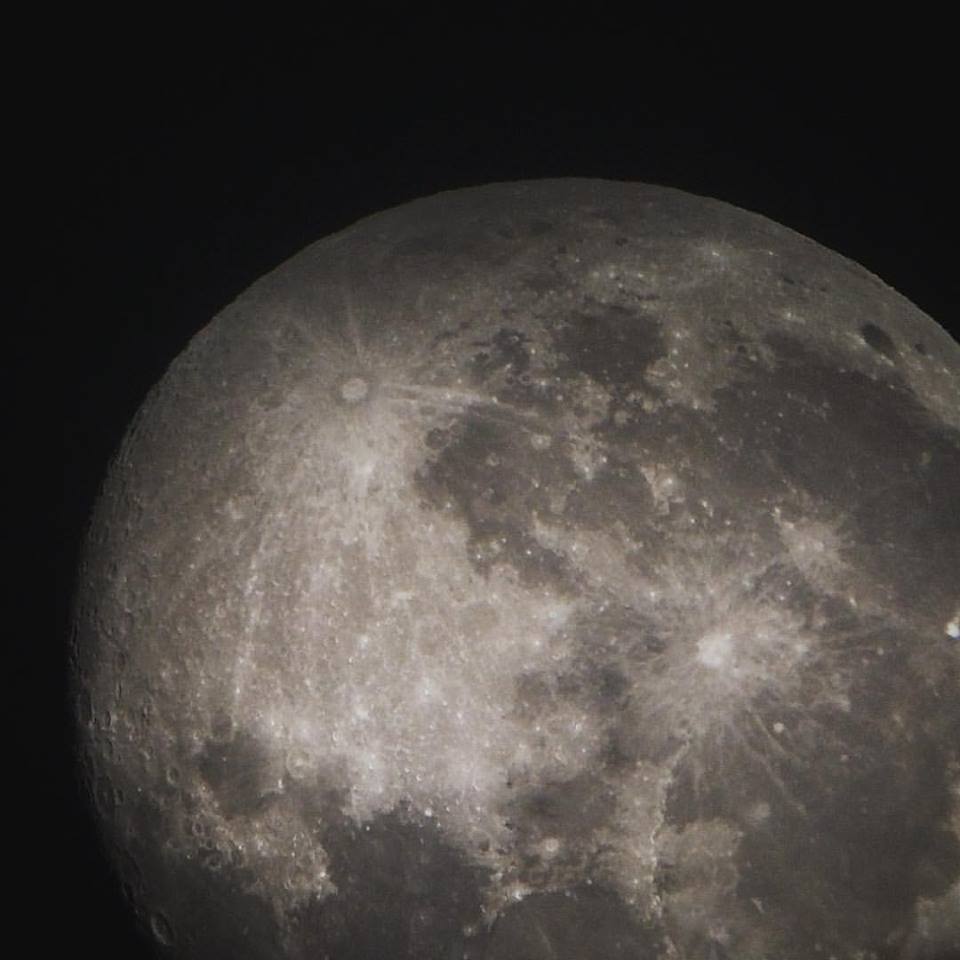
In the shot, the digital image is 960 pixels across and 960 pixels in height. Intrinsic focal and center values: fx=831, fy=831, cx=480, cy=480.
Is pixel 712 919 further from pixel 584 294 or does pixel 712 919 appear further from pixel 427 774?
pixel 584 294

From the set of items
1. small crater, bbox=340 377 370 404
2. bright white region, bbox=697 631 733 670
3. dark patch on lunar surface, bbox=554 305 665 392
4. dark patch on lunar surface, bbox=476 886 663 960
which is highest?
small crater, bbox=340 377 370 404

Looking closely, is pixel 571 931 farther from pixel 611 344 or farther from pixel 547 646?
pixel 611 344

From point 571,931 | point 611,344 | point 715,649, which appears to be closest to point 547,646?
point 715,649

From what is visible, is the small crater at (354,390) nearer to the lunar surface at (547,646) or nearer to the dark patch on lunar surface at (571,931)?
the lunar surface at (547,646)

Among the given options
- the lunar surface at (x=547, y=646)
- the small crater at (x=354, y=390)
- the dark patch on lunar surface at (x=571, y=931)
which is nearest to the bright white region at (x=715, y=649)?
the lunar surface at (x=547, y=646)

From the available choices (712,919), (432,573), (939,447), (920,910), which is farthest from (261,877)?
(939,447)

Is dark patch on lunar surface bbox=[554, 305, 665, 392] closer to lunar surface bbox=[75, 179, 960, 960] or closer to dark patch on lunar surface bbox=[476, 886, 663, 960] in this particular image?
lunar surface bbox=[75, 179, 960, 960]

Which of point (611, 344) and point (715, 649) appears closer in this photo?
point (715, 649)

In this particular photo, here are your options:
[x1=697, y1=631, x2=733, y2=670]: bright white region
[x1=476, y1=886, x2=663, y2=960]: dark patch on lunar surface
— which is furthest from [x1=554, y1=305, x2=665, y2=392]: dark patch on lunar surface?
[x1=476, y1=886, x2=663, y2=960]: dark patch on lunar surface
